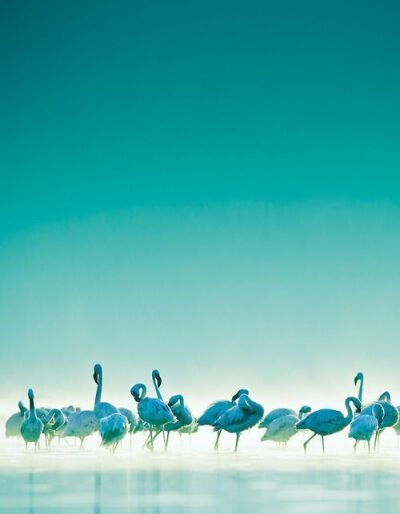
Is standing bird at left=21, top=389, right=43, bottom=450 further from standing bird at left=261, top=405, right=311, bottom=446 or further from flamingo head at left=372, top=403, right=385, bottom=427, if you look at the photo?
flamingo head at left=372, top=403, right=385, bottom=427

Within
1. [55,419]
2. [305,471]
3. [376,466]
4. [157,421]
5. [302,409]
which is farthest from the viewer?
[302,409]

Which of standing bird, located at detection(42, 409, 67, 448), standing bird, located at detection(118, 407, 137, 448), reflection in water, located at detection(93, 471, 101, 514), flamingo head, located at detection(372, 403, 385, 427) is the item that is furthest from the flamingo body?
reflection in water, located at detection(93, 471, 101, 514)

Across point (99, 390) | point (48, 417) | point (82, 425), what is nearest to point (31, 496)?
point (82, 425)

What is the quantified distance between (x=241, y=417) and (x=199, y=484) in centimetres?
810

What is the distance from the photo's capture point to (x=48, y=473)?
1423cm

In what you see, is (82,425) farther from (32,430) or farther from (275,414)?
(275,414)

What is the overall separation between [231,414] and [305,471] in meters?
6.16

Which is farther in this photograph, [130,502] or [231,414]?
[231,414]

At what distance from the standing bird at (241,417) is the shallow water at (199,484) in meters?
2.08

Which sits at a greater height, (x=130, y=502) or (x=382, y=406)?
(x=382, y=406)

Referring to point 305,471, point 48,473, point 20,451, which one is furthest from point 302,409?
point 48,473

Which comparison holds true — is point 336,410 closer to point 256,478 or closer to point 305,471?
point 305,471

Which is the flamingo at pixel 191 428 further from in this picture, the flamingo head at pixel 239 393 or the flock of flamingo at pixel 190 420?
the flamingo head at pixel 239 393

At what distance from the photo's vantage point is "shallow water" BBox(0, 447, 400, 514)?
10.4 m
